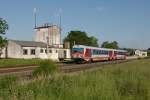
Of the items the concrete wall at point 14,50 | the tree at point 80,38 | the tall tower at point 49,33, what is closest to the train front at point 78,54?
the concrete wall at point 14,50

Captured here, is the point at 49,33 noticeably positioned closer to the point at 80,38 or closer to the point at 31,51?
the point at 31,51

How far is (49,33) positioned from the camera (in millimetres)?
91562

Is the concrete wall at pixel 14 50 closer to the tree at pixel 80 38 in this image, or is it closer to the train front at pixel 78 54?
the train front at pixel 78 54

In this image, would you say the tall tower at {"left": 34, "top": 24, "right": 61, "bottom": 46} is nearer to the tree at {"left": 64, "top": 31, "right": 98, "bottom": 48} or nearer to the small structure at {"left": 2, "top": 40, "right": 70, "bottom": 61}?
the small structure at {"left": 2, "top": 40, "right": 70, "bottom": 61}

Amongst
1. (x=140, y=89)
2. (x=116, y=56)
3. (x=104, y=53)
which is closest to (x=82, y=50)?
(x=104, y=53)

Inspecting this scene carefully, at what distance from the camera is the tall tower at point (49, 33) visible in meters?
91.8

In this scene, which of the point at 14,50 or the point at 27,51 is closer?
the point at 14,50

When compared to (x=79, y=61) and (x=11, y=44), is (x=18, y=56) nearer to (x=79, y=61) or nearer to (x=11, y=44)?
(x=11, y=44)

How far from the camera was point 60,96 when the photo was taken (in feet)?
34.7

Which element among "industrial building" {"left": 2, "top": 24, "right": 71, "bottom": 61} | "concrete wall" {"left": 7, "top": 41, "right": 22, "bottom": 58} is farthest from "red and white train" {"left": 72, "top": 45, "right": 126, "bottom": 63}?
"concrete wall" {"left": 7, "top": 41, "right": 22, "bottom": 58}

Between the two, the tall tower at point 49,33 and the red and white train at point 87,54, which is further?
the tall tower at point 49,33

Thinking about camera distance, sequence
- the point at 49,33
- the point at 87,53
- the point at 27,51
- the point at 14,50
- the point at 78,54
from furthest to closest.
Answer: the point at 49,33, the point at 27,51, the point at 14,50, the point at 87,53, the point at 78,54

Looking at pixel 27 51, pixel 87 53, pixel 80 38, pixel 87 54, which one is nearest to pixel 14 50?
pixel 27 51

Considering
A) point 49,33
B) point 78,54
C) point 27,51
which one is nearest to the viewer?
point 78,54
